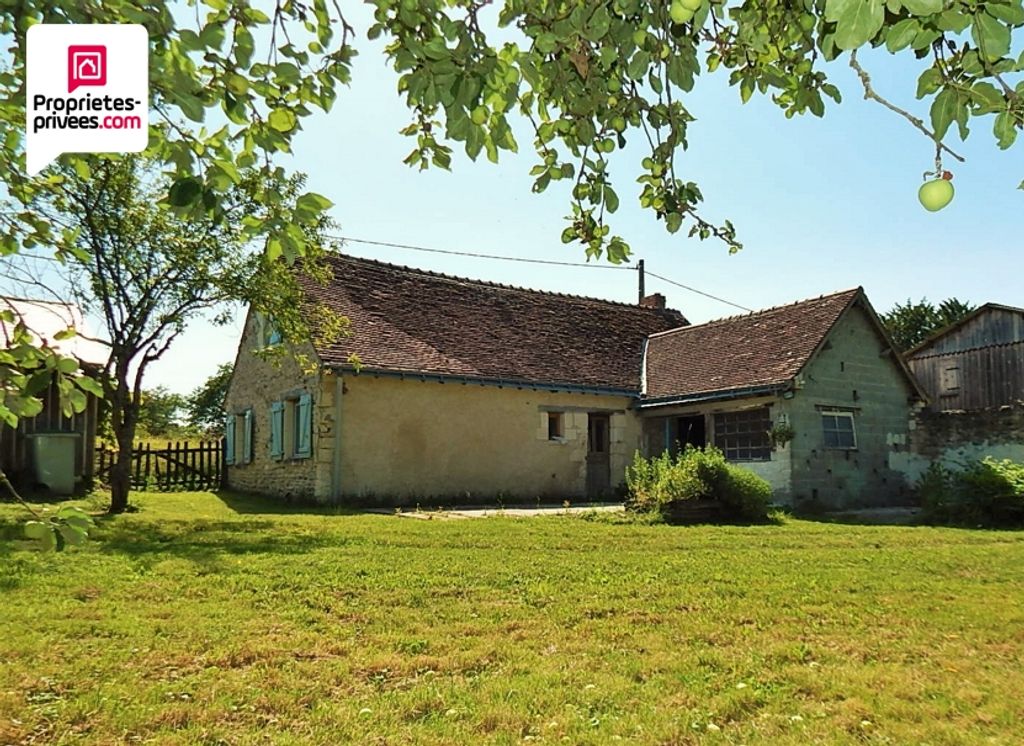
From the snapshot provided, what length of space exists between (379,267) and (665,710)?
17497 mm

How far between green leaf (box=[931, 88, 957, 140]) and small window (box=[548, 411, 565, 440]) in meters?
17.2

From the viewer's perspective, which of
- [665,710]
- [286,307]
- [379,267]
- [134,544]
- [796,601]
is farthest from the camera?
[379,267]

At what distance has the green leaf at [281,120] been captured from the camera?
238 centimetres

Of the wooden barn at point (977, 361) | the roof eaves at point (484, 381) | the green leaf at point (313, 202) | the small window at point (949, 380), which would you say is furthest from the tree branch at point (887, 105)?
the small window at point (949, 380)

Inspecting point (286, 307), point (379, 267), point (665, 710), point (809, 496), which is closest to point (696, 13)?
point (665, 710)

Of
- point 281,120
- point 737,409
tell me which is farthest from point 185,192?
point 737,409

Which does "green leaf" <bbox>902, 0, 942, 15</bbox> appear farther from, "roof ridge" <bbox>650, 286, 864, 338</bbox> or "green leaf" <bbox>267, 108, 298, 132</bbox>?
"roof ridge" <bbox>650, 286, 864, 338</bbox>

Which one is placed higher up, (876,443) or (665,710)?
(876,443)

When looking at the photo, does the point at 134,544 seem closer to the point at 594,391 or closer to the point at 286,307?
the point at 286,307

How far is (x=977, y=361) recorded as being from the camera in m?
25.5

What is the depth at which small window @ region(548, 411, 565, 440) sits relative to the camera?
18.9m

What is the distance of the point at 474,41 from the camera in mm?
2277

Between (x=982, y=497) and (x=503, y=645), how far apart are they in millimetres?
12275

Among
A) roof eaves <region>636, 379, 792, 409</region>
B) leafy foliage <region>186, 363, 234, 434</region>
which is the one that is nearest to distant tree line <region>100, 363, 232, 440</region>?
leafy foliage <region>186, 363, 234, 434</region>
